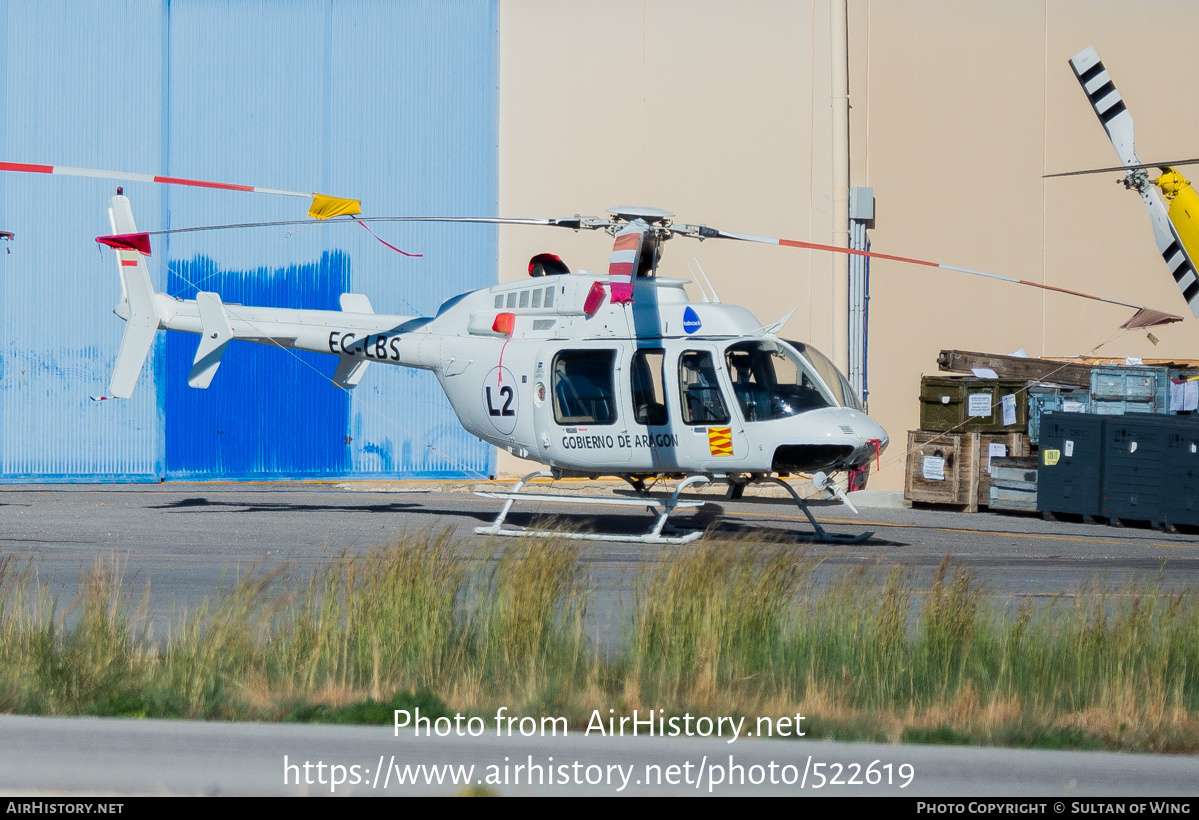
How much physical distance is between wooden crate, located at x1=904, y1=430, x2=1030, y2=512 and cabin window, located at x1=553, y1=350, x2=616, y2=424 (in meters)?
7.61

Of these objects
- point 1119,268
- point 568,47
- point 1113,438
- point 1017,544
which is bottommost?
point 1017,544

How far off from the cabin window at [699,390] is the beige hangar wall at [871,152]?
866 cm

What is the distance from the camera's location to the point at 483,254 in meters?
21.5

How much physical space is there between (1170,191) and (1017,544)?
4770mm

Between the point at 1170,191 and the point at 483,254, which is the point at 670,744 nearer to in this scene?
the point at 1170,191

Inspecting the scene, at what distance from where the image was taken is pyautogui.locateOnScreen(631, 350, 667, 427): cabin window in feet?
43.9

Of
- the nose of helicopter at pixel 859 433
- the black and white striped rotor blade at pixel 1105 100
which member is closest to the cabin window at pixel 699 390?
the nose of helicopter at pixel 859 433

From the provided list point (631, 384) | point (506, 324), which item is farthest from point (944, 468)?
point (506, 324)

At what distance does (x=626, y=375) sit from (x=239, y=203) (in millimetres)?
10435

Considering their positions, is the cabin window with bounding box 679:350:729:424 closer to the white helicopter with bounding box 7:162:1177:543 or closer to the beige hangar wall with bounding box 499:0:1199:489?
the white helicopter with bounding box 7:162:1177:543

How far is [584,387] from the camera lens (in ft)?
45.0

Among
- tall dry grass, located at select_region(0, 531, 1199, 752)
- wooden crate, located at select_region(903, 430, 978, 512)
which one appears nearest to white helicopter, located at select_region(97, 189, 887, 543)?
tall dry grass, located at select_region(0, 531, 1199, 752)
